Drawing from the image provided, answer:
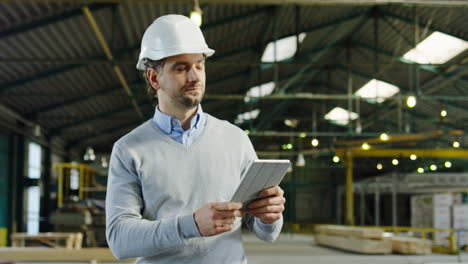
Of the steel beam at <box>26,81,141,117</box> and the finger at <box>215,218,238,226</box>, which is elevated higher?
the steel beam at <box>26,81,141,117</box>

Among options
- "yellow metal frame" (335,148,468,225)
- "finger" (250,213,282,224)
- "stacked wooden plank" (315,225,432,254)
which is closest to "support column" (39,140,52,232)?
"yellow metal frame" (335,148,468,225)

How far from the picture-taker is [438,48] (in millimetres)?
16688

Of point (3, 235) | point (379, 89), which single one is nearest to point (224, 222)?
point (3, 235)

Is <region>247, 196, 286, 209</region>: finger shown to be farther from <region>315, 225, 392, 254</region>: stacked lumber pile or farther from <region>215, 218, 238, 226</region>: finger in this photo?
<region>315, 225, 392, 254</region>: stacked lumber pile

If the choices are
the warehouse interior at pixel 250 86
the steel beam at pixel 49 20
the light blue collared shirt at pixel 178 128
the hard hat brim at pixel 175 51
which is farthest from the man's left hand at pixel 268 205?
the steel beam at pixel 49 20

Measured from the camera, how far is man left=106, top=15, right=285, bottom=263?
180cm

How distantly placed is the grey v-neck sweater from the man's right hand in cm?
12

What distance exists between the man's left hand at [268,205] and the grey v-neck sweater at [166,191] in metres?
0.12

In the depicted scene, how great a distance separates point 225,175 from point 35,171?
2248 centimetres

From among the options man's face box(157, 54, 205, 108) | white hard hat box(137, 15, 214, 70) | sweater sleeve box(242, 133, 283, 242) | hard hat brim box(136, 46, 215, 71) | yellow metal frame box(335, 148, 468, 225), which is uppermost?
yellow metal frame box(335, 148, 468, 225)

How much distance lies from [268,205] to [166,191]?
13.0 inches

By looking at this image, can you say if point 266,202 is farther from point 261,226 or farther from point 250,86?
point 250,86

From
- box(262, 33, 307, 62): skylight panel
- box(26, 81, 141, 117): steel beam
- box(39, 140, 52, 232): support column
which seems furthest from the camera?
box(39, 140, 52, 232): support column

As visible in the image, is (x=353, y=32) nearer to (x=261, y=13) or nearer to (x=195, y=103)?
(x=261, y=13)
